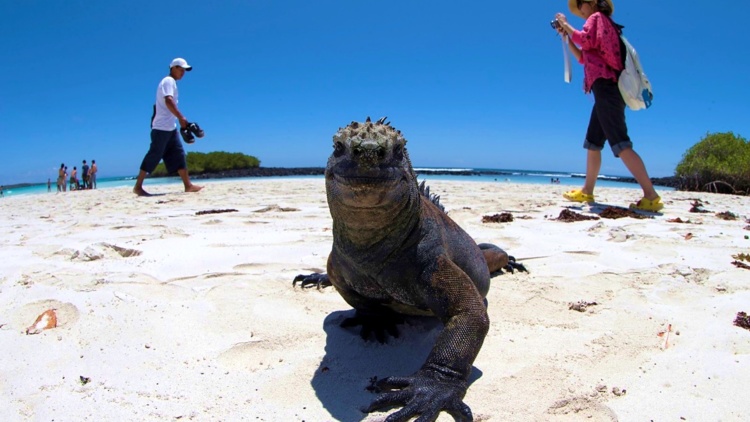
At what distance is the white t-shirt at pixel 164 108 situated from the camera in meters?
10.9

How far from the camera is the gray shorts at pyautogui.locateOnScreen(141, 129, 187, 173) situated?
36.4ft

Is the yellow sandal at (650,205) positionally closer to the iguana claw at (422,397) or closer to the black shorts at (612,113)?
the black shorts at (612,113)

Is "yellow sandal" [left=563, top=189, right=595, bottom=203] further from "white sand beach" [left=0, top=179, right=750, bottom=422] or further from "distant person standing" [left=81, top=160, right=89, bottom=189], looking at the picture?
"distant person standing" [left=81, top=160, right=89, bottom=189]

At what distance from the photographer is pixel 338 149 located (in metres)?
2.30

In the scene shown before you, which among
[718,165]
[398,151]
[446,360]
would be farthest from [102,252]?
[718,165]

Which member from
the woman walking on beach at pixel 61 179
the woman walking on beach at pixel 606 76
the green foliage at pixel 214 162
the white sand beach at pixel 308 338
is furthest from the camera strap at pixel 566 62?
the green foliage at pixel 214 162

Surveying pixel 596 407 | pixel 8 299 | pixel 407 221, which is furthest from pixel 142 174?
pixel 596 407

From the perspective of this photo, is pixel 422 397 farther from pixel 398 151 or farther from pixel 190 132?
pixel 190 132

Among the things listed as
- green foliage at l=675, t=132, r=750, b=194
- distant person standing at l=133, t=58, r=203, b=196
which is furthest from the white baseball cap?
green foliage at l=675, t=132, r=750, b=194

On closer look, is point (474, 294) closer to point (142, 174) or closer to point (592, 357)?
point (592, 357)

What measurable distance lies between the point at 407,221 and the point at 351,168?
501 millimetres

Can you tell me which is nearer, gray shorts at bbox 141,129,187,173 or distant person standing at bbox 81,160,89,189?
gray shorts at bbox 141,129,187,173

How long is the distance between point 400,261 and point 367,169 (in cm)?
61

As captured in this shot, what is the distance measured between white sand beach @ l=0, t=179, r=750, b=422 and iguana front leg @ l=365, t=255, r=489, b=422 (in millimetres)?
96
